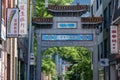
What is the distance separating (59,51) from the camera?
52.6 metres

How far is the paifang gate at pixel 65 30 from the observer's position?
41656mm

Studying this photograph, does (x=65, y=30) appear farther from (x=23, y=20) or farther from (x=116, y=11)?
→ (x=23, y=20)

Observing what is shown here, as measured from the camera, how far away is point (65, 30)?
4147 cm

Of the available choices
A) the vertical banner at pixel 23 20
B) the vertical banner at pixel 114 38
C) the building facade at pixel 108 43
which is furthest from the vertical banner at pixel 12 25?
the vertical banner at pixel 114 38

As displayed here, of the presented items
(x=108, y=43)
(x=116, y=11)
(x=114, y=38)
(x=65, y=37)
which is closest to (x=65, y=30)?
(x=65, y=37)

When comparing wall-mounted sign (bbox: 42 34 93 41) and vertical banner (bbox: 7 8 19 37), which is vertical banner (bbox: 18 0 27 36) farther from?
wall-mounted sign (bbox: 42 34 93 41)

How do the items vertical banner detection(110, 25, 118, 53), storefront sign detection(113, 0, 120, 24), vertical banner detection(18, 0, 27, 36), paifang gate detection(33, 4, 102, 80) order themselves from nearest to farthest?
vertical banner detection(18, 0, 27, 36)
vertical banner detection(110, 25, 118, 53)
storefront sign detection(113, 0, 120, 24)
paifang gate detection(33, 4, 102, 80)

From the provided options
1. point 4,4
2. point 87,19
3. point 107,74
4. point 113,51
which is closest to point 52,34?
point 87,19

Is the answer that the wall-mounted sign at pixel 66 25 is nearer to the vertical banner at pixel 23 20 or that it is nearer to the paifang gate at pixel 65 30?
the paifang gate at pixel 65 30

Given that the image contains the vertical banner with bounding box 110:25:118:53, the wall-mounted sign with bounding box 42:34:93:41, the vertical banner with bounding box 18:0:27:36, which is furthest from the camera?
the wall-mounted sign with bounding box 42:34:93:41

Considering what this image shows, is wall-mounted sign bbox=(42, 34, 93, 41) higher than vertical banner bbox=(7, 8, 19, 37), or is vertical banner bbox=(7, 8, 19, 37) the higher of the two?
vertical banner bbox=(7, 8, 19, 37)

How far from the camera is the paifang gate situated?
41.7 m

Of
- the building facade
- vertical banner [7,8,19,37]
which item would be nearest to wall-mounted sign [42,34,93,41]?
the building facade

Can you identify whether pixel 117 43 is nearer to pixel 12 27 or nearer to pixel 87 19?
pixel 87 19
